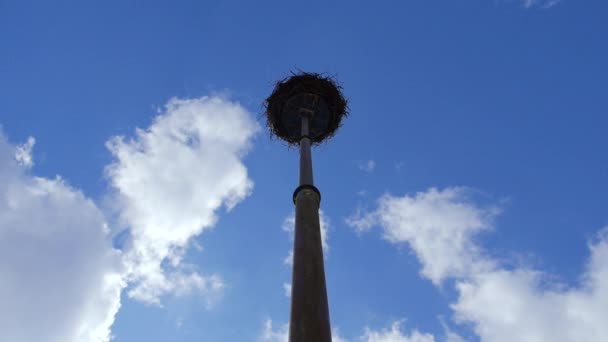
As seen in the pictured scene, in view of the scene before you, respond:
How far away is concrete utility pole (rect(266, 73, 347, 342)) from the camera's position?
22.3ft

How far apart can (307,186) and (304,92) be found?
202 inches

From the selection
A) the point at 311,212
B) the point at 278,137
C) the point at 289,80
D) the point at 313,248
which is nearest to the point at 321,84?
the point at 289,80

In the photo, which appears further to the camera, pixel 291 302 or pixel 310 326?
pixel 291 302

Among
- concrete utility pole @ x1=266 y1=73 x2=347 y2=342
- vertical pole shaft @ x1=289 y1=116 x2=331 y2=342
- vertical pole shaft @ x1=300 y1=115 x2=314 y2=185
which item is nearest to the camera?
vertical pole shaft @ x1=289 y1=116 x2=331 y2=342

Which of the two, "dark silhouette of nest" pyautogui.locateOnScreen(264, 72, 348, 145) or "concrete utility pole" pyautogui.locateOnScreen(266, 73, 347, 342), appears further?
"dark silhouette of nest" pyautogui.locateOnScreen(264, 72, 348, 145)

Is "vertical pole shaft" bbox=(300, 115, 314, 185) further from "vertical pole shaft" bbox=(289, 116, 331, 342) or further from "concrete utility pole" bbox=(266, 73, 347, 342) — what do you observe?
"vertical pole shaft" bbox=(289, 116, 331, 342)

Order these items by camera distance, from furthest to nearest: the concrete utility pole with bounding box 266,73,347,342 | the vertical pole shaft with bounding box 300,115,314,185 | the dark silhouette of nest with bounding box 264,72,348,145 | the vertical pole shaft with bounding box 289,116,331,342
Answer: the dark silhouette of nest with bounding box 264,72,348,145, the vertical pole shaft with bounding box 300,115,314,185, the concrete utility pole with bounding box 266,73,347,342, the vertical pole shaft with bounding box 289,116,331,342

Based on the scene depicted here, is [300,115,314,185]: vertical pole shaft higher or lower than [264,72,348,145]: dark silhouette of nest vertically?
lower

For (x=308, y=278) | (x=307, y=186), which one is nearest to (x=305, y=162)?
(x=307, y=186)

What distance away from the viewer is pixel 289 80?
1439cm

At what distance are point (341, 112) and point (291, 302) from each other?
8.55 metres

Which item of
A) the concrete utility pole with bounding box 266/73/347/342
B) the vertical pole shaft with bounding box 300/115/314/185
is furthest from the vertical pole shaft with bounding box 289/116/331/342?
the vertical pole shaft with bounding box 300/115/314/185

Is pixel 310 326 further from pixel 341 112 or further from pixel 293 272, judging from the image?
pixel 341 112

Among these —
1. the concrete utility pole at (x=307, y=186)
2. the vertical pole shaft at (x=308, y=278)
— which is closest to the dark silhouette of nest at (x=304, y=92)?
the concrete utility pole at (x=307, y=186)
